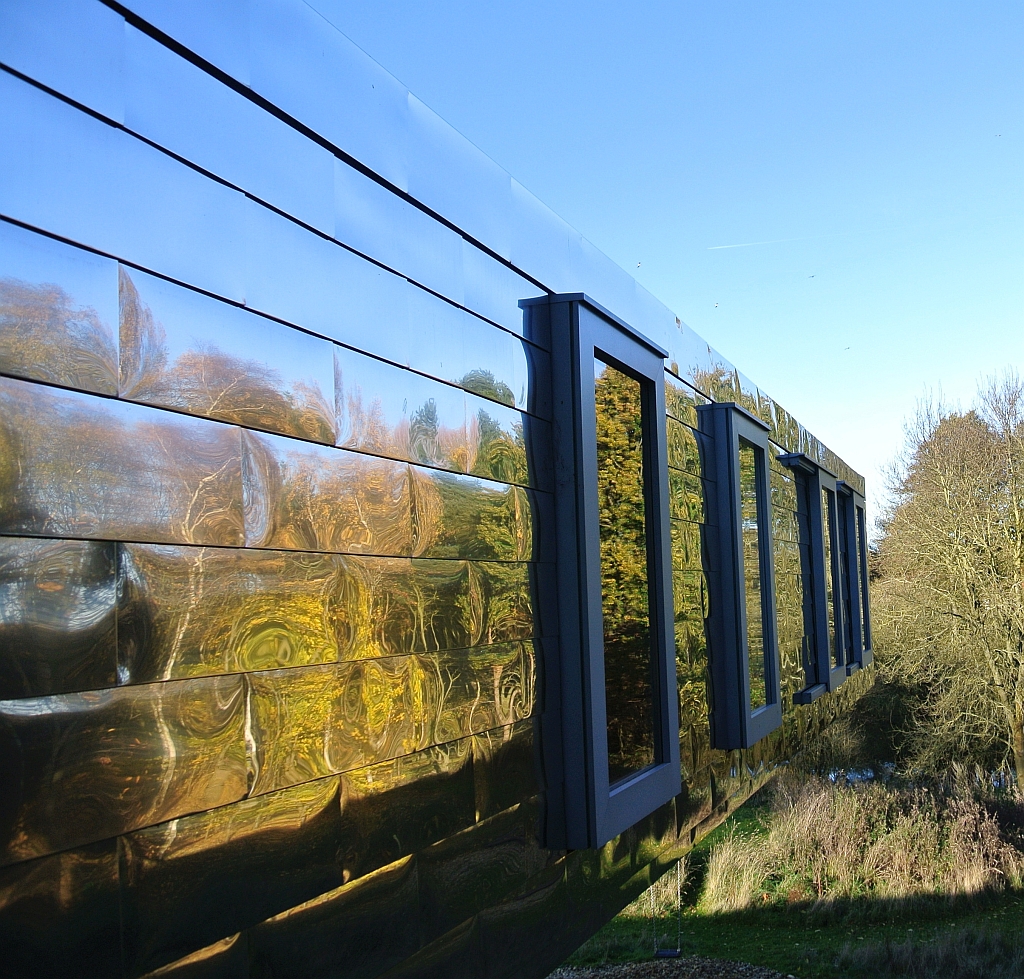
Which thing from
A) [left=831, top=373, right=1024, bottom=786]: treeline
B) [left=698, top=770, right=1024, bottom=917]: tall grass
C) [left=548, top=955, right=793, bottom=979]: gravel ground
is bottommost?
[left=548, top=955, right=793, bottom=979]: gravel ground

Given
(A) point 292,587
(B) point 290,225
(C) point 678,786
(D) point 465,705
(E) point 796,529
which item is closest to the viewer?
(A) point 292,587

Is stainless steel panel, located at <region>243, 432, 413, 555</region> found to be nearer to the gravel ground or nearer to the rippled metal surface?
the rippled metal surface

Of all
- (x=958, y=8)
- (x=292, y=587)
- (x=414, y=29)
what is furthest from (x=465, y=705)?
(x=414, y=29)

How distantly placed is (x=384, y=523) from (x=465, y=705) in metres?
0.47

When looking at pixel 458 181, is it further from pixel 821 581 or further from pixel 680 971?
pixel 680 971

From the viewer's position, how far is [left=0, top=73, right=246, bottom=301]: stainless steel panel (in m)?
1.11

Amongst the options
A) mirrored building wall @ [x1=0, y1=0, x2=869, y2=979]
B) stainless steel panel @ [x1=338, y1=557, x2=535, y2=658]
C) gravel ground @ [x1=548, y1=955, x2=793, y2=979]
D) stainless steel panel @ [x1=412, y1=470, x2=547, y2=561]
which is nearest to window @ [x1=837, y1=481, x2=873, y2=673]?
gravel ground @ [x1=548, y1=955, x2=793, y2=979]

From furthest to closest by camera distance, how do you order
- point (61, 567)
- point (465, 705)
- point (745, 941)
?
point (745, 941), point (465, 705), point (61, 567)

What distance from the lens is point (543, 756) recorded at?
237 cm

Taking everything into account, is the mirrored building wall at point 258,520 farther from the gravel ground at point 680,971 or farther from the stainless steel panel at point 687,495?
the gravel ground at point 680,971

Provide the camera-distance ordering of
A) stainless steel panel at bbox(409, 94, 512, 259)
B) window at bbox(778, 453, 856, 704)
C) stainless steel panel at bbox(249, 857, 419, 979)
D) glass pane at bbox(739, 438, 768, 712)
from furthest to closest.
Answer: window at bbox(778, 453, 856, 704) → glass pane at bbox(739, 438, 768, 712) → stainless steel panel at bbox(409, 94, 512, 259) → stainless steel panel at bbox(249, 857, 419, 979)

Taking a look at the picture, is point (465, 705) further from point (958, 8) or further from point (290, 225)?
point (958, 8)

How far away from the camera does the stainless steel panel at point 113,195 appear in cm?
111

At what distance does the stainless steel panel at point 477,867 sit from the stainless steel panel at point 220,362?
84cm
